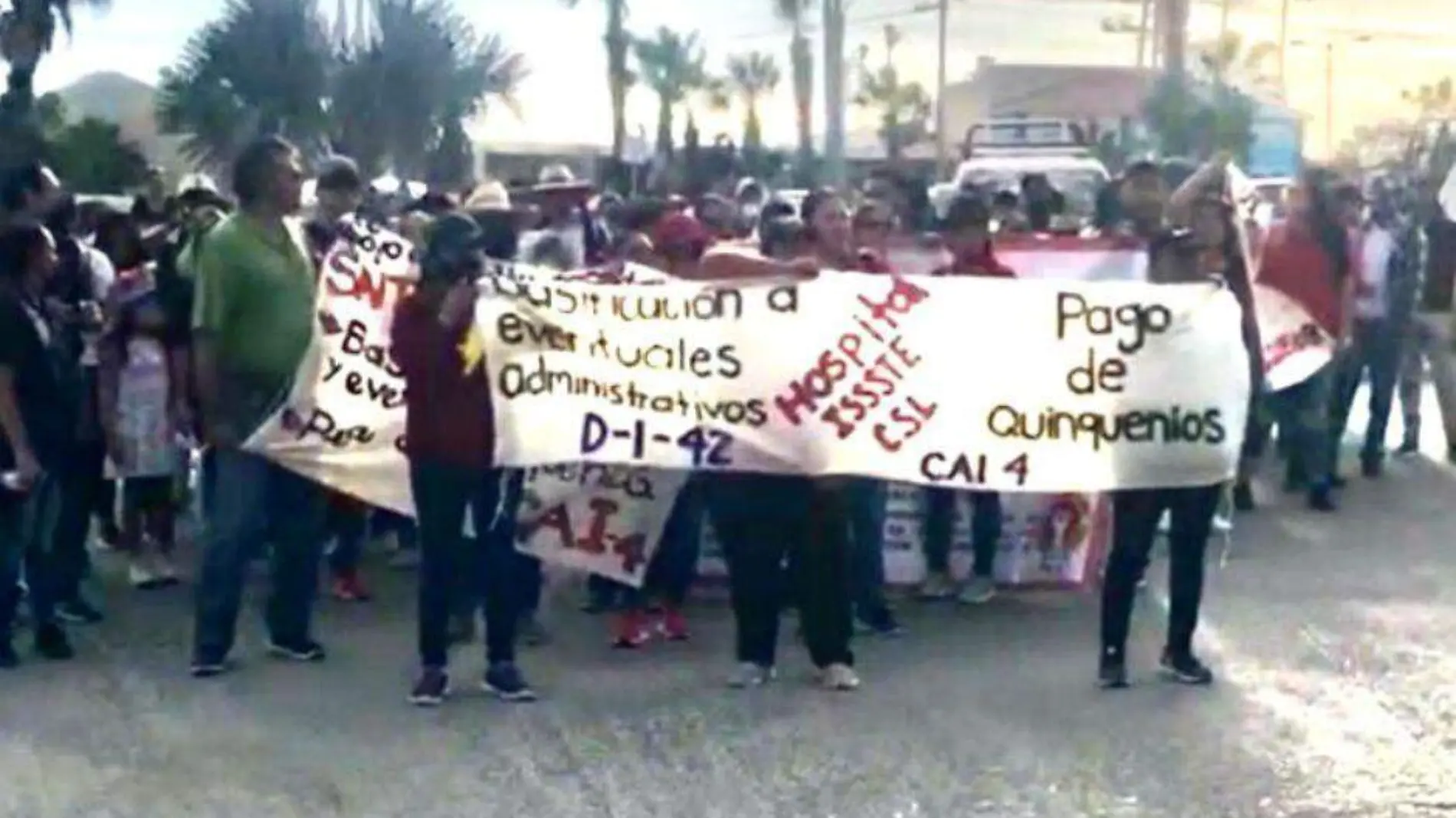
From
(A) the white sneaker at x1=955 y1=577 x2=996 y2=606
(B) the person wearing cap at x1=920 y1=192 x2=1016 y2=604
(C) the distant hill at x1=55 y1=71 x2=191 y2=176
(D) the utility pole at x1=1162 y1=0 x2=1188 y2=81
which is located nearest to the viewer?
(B) the person wearing cap at x1=920 y1=192 x2=1016 y2=604

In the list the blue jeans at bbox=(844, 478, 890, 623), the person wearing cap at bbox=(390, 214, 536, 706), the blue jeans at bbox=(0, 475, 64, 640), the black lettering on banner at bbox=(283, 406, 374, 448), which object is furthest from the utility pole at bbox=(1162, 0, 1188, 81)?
the person wearing cap at bbox=(390, 214, 536, 706)

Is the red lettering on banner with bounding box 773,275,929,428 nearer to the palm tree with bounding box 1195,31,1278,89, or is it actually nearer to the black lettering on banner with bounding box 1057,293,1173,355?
the black lettering on banner with bounding box 1057,293,1173,355

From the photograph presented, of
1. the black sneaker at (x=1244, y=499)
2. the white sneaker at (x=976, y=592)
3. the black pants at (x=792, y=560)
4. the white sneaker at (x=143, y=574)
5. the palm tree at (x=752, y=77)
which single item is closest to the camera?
the black pants at (x=792, y=560)

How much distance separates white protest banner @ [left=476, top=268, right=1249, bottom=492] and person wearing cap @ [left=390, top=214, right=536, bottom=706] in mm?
759

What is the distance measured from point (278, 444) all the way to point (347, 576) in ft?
5.67

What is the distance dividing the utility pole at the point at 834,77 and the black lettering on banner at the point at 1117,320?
46.2 meters

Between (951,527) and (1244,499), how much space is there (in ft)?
12.2

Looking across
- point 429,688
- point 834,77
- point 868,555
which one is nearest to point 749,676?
point 429,688

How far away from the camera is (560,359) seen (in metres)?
10.4

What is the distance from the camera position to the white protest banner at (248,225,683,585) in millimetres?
10648

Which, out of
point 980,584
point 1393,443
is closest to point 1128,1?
point 1393,443

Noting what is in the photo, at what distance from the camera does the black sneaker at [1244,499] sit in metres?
14.9

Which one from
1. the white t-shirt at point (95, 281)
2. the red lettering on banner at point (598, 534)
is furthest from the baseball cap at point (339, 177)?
the red lettering on banner at point (598, 534)

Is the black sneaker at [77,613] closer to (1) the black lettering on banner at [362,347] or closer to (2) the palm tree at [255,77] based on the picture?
(1) the black lettering on banner at [362,347]
